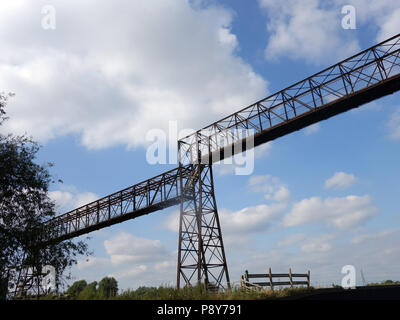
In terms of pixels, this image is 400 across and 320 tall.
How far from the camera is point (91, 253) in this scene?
1759cm

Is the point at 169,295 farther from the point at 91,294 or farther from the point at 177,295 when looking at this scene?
the point at 91,294

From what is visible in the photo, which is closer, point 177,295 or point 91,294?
point 91,294

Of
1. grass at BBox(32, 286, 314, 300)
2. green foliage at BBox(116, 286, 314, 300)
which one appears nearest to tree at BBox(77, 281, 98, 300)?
grass at BBox(32, 286, 314, 300)

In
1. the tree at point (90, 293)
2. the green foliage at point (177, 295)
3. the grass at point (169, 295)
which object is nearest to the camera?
the tree at point (90, 293)

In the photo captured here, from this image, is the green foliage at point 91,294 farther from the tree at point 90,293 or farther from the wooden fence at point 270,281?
the wooden fence at point 270,281

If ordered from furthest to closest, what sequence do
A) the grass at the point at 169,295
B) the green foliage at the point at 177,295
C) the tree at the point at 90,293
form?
1. the green foliage at the point at 177,295
2. the grass at the point at 169,295
3. the tree at the point at 90,293

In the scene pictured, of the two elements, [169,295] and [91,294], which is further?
[169,295]

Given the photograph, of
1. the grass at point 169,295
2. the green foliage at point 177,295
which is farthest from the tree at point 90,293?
the green foliage at point 177,295

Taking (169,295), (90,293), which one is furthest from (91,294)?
(169,295)

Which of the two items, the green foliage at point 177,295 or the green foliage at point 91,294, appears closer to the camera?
the green foliage at point 91,294

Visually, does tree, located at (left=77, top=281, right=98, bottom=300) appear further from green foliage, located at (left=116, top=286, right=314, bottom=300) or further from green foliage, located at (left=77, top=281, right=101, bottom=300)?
green foliage, located at (left=116, top=286, right=314, bottom=300)
